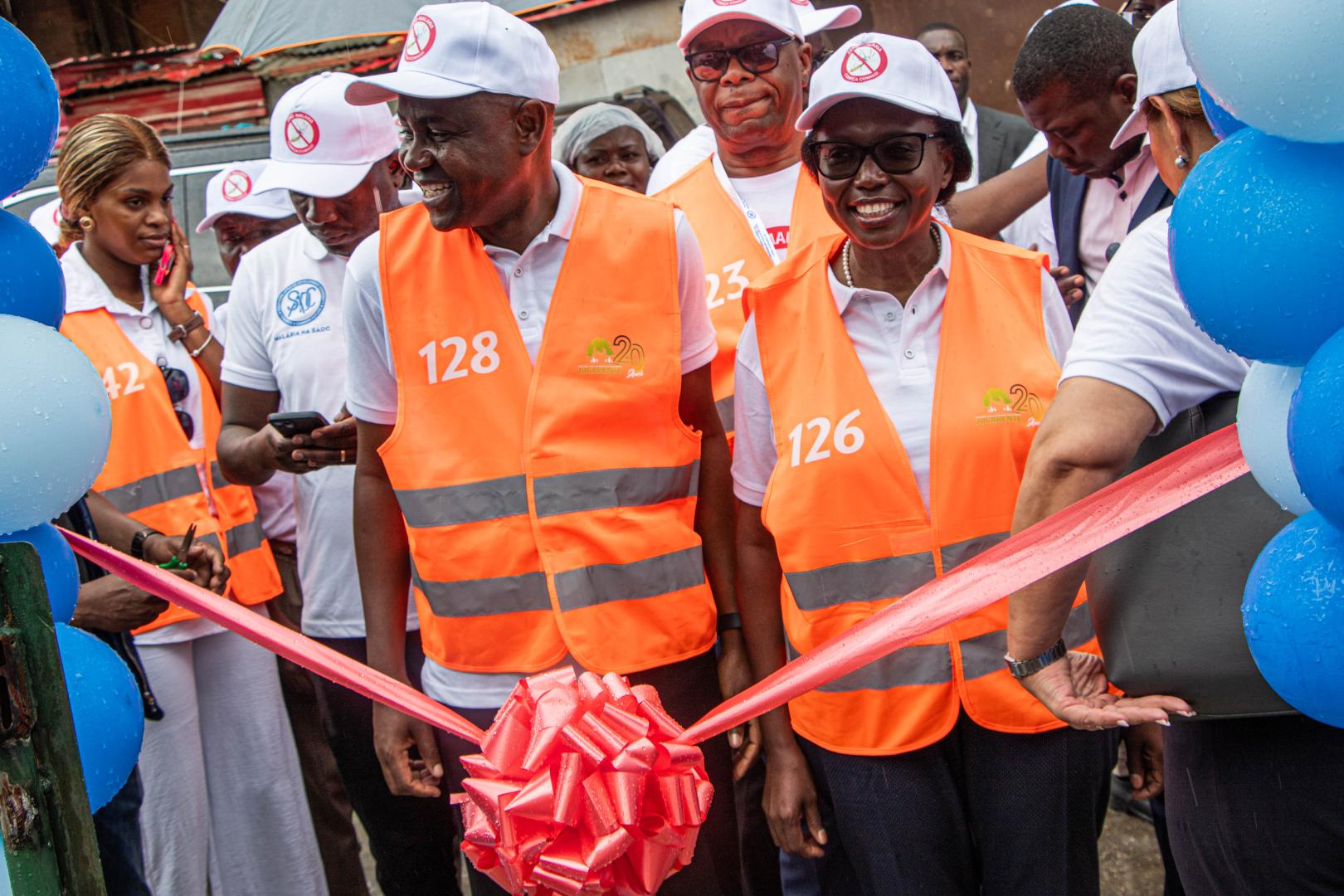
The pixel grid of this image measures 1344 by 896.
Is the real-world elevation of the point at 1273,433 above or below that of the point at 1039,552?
above

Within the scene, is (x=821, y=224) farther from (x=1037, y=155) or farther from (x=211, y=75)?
(x=211, y=75)

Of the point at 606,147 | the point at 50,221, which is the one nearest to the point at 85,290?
the point at 50,221

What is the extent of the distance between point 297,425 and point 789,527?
52.2 inches

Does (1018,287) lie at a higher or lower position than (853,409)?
higher

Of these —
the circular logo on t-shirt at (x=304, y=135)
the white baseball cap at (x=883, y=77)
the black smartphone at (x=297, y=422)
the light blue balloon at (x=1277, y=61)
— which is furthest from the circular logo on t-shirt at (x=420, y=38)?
the light blue balloon at (x=1277, y=61)

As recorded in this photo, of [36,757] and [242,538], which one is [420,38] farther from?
[242,538]

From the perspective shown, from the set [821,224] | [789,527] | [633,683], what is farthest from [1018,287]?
[633,683]

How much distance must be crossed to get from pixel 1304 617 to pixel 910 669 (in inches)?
42.8

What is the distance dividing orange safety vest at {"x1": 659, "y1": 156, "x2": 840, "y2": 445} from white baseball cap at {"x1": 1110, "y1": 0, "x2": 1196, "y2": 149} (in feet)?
3.61

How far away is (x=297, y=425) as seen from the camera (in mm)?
3383

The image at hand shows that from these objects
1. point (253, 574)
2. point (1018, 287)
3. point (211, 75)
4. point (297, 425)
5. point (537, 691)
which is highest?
point (211, 75)

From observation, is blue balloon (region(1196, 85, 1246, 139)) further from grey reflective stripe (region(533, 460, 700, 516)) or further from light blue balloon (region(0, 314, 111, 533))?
light blue balloon (region(0, 314, 111, 533))

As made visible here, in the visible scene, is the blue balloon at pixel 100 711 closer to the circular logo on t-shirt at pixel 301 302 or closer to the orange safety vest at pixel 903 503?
the orange safety vest at pixel 903 503

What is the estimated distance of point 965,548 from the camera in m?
2.73
